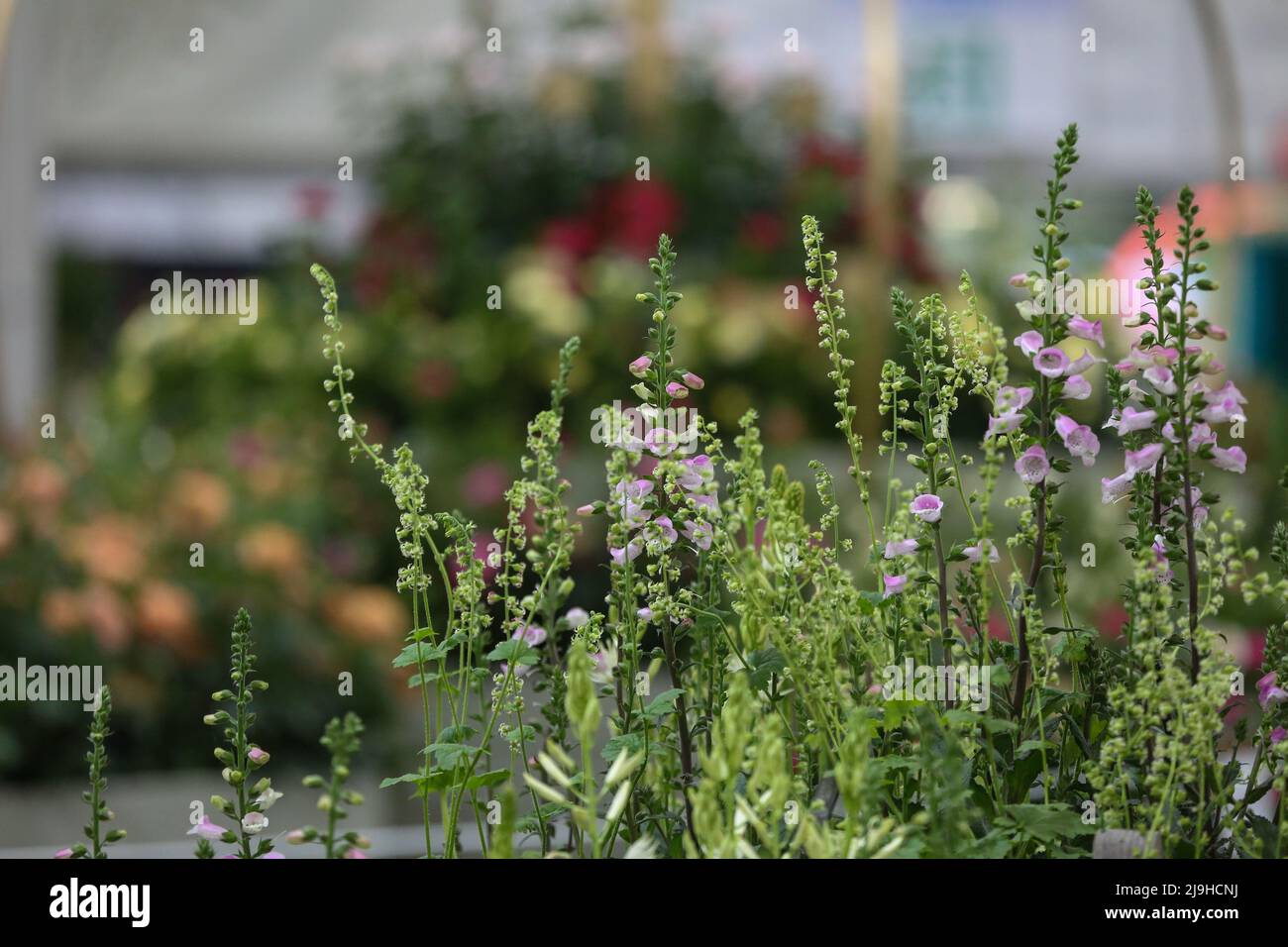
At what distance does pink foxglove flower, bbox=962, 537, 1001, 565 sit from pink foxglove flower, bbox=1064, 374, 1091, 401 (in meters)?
0.15

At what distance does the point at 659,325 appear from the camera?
125cm

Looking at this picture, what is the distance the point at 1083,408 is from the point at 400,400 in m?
2.24

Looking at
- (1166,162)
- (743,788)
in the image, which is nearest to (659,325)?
(743,788)

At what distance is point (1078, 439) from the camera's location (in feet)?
4.10

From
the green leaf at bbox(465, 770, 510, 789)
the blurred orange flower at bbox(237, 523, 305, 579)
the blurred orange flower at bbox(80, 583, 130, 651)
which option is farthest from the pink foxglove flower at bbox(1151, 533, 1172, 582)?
the blurred orange flower at bbox(237, 523, 305, 579)

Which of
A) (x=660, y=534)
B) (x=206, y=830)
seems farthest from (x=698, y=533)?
(x=206, y=830)

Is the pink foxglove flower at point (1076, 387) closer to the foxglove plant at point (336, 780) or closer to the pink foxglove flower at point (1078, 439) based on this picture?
the pink foxglove flower at point (1078, 439)

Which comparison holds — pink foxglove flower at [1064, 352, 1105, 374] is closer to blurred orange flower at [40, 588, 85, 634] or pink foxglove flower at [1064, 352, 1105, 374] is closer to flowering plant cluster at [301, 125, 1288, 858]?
flowering plant cluster at [301, 125, 1288, 858]

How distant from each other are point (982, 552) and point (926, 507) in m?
0.13

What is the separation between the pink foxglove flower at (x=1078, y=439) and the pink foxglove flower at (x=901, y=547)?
0.50 ft

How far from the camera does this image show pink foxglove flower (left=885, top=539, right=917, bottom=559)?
4.14 ft
